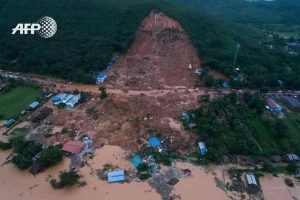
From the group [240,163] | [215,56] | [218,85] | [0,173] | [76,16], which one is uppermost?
[76,16]

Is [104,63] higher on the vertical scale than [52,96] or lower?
higher

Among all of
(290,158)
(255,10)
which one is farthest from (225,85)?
(255,10)

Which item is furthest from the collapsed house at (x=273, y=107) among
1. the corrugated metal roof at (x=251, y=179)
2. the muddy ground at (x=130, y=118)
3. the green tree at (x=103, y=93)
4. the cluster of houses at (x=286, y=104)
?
the green tree at (x=103, y=93)

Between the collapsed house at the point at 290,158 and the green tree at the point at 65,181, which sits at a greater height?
the collapsed house at the point at 290,158

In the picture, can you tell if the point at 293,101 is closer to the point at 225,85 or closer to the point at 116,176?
the point at 225,85

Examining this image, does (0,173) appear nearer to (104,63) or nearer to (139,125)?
(139,125)

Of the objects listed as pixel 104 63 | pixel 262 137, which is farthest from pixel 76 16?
pixel 262 137

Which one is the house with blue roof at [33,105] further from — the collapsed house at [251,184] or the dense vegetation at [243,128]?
the collapsed house at [251,184]
